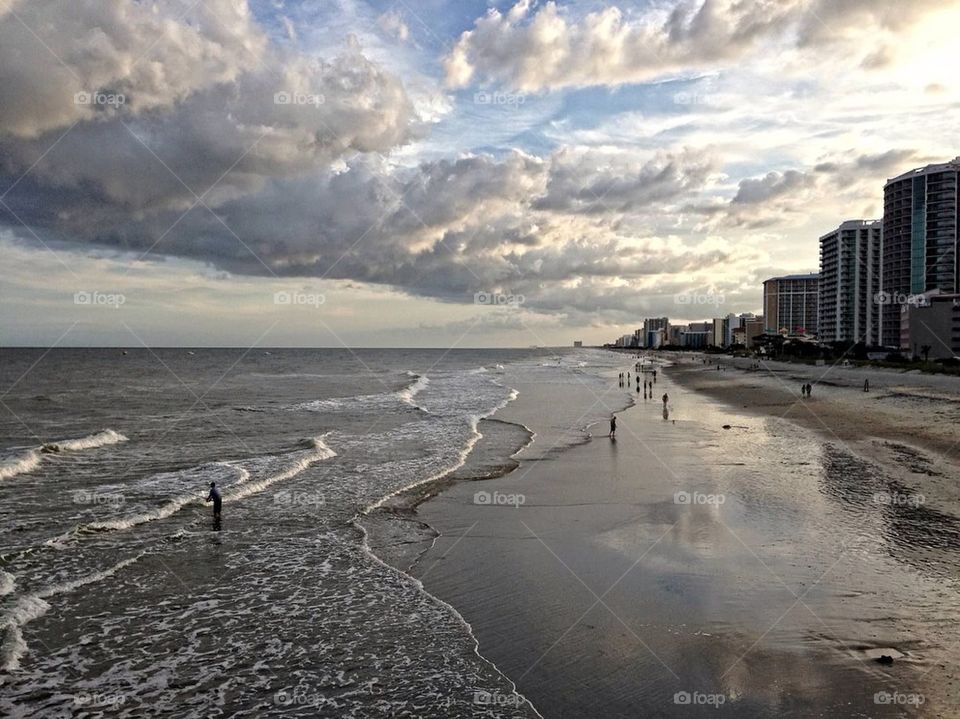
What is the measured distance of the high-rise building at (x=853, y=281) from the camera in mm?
138750

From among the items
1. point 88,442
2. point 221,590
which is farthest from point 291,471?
point 88,442

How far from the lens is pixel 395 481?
21.5m

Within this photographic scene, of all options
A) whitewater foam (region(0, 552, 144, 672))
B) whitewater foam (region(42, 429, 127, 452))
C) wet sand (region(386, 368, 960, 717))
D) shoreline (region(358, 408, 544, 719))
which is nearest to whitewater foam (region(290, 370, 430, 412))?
whitewater foam (region(42, 429, 127, 452))

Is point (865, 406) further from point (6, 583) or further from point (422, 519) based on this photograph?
point (6, 583)

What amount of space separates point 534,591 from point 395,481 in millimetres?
10618

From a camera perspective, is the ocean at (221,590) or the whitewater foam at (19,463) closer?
the ocean at (221,590)

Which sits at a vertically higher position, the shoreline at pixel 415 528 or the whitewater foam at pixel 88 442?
the whitewater foam at pixel 88 442

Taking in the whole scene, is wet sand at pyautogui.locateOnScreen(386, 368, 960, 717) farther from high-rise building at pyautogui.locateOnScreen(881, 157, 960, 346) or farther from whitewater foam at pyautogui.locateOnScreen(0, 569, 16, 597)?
high-rise building at pyautogui.locateOnScreen(881, 157, 960, 346)

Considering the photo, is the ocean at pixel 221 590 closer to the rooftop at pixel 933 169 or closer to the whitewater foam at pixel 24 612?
the whitewater foam at pixel 24 612

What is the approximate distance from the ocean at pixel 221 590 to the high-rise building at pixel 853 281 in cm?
13762

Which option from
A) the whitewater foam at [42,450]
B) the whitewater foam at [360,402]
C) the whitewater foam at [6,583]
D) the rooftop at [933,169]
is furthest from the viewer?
the rooftop at [933,169]

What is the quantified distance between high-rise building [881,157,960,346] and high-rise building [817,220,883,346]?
7.58 metres

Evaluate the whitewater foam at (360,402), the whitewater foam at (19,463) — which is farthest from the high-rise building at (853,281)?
the whitewater foam at (19,463)

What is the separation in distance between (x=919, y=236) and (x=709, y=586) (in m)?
140
